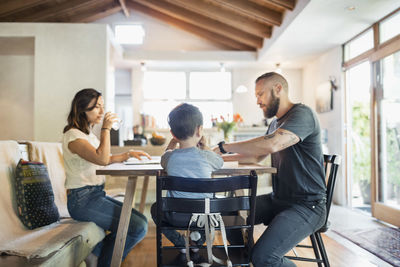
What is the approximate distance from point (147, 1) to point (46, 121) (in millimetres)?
2868

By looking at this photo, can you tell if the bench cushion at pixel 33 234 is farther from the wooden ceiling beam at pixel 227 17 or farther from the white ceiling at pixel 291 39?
the wooden ceiling beam at pixel 227 17

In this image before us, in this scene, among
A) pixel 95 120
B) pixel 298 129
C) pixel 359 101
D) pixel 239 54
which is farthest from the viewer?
pixel 239 54

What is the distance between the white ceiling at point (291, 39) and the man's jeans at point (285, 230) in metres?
2.87

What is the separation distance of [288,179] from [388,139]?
2.93 meters

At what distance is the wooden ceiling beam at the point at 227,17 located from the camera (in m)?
5.36

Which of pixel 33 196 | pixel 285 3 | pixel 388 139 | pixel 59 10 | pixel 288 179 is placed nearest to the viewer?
pixel 288 179

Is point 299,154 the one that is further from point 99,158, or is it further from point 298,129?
point 99,158

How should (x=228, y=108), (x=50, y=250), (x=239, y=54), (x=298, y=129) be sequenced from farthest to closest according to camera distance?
(x=228, y=108) < (x=239, y=54) < (x=298, y=129) < (x=50, y=250)

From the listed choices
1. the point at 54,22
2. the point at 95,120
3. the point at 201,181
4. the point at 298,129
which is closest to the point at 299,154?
the point at 298,129

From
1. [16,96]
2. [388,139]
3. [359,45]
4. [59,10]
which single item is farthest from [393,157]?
[16,96]

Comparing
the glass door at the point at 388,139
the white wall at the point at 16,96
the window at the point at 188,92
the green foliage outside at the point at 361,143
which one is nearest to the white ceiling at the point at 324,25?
the glass door at the point at 388,139

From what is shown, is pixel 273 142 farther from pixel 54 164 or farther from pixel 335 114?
pixel 335 114

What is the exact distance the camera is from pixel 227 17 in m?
5.40

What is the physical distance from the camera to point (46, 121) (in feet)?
17.2
